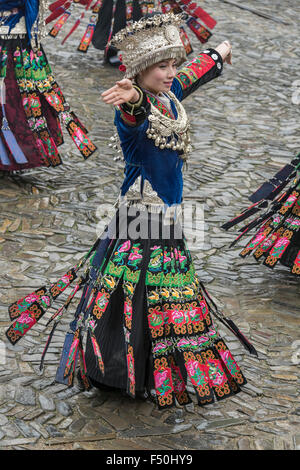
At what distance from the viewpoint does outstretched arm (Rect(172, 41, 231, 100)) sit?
4336 millimetres

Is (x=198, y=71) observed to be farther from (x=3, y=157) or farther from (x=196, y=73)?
(x=3, y=157)

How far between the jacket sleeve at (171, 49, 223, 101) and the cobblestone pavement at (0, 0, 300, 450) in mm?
1604

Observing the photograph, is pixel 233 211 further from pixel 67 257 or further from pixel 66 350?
pixel 66 350

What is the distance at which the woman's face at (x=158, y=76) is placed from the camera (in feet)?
12.8

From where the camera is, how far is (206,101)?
31.4 ft

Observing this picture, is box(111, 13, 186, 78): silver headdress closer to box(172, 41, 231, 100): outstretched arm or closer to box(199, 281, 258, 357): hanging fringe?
box(172, 41, 231, 100): outstretched arm

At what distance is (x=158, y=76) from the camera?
3900 mm

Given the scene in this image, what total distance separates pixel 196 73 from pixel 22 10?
2.79 metres

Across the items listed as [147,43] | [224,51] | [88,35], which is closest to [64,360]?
[147,43]

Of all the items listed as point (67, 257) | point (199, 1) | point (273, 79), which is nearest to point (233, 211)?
point (67, 257)

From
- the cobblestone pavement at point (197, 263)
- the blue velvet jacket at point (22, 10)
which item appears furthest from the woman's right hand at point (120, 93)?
the blue velvet jacket at point (22, 10)

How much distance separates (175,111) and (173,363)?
132 centimetres

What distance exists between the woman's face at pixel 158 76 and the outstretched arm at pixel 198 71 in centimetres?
35

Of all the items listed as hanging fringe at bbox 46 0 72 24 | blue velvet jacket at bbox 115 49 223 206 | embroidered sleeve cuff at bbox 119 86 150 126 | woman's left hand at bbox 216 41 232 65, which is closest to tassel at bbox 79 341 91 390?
blue velvet jacket at bbox 115 49 223 206
